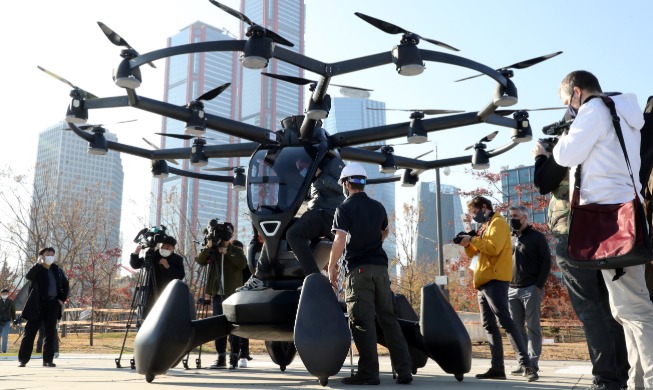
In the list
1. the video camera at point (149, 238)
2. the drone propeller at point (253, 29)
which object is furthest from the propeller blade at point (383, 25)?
the video camera at point (149, 238)

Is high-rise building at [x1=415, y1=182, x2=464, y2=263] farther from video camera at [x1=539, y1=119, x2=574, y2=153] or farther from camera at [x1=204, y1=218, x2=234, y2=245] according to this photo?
video camera at [x1=539, y1=119, x2=574, y2=153]

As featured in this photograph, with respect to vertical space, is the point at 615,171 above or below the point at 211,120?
below

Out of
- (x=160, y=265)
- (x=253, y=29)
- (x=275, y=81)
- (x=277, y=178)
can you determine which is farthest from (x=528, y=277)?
(x=275, y=81)

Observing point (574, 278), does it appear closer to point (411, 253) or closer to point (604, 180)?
point (604, 180)

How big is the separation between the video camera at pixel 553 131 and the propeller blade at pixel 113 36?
3991 mm

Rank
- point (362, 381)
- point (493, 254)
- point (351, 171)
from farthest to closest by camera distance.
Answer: point (493, 254)
point (351, 171)
point (362, 381)

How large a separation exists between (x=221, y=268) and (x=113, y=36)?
3347 millimetres

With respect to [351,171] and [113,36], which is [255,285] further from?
[113,36]

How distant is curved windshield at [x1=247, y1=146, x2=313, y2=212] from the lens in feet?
17.5

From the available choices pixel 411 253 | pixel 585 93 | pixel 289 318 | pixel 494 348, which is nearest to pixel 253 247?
pixel 289 318

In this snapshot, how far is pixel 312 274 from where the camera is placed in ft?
14.9

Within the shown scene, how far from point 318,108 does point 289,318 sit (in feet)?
6.67

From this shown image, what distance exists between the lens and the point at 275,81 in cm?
6475

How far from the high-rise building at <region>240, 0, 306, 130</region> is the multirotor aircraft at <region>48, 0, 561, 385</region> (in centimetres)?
5528
